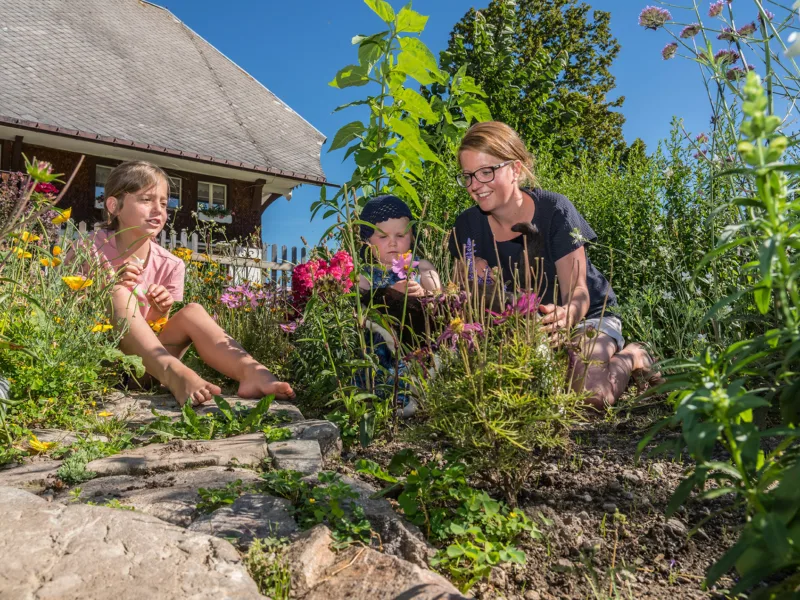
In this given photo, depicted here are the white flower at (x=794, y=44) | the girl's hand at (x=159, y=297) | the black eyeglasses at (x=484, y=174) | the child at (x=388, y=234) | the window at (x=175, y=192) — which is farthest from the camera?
the window at (x=175, y=192)

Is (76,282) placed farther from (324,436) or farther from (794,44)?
(794,44)

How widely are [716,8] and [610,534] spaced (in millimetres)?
2727

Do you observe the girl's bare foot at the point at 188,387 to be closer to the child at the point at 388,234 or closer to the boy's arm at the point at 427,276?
the child at the point at 388,234

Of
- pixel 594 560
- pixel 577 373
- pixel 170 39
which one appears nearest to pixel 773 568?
pixel 594 560

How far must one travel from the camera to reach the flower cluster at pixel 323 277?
9.48 ft

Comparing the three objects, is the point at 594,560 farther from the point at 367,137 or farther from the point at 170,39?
the point at 170,39

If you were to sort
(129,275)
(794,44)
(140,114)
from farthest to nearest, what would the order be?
(140,114) → (129,275) → (794,44)

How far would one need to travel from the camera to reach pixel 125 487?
2.09m

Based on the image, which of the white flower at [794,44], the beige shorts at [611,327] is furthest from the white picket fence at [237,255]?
the white flower at [794,44]

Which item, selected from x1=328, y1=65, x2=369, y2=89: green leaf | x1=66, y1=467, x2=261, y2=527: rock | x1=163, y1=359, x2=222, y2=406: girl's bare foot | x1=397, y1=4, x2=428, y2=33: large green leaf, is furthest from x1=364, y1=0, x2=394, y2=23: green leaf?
x1=66, y1=467, x2=261, y2=527: rock

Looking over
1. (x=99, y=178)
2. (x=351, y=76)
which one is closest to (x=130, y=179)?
(x=351, y=76)

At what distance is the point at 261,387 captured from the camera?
3209 millimetres

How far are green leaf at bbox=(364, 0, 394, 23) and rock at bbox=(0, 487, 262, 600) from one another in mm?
3063

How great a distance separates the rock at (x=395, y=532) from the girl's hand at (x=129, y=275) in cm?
212
